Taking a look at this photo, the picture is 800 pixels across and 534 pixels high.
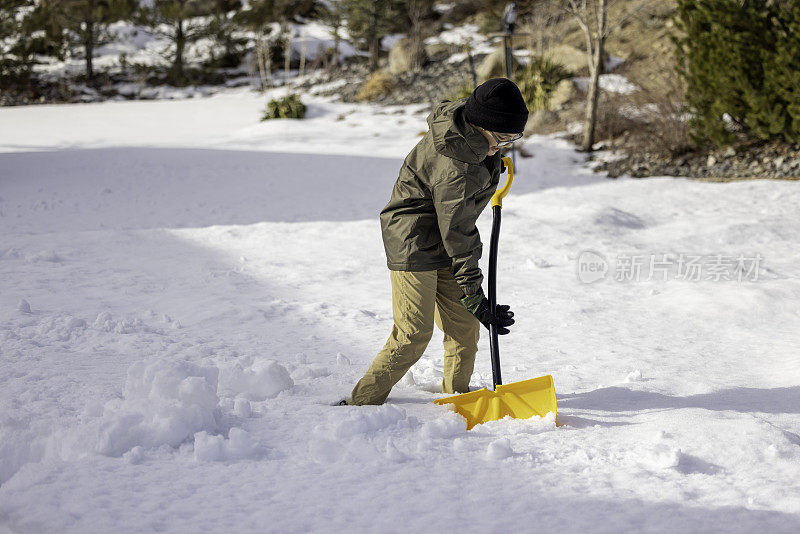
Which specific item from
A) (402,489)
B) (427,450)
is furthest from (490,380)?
(402,489)

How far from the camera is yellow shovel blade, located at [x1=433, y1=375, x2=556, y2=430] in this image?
8.38ft

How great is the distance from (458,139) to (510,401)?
1108mm

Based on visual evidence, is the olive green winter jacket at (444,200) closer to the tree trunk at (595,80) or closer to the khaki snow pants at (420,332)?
the khaki snow pants at (420,332)

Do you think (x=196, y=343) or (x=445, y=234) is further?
(x=196, y=343)

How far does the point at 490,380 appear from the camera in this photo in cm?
321

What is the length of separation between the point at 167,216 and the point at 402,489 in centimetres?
566

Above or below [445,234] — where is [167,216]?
below

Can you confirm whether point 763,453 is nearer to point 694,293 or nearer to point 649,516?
point 649,516

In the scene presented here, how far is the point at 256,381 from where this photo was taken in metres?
2.77

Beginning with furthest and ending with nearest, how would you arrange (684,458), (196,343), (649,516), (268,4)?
(268,4)
(196,343)
(684,458)
(649,516)

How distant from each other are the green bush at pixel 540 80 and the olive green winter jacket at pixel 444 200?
964cm

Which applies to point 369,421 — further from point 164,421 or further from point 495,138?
point 495,138

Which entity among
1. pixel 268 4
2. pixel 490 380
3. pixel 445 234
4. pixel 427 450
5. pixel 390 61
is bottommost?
pixel 490 380

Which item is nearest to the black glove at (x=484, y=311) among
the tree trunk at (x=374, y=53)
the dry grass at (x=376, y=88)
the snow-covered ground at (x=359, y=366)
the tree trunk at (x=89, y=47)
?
the snow-covered ground at (x=359, y=366)
